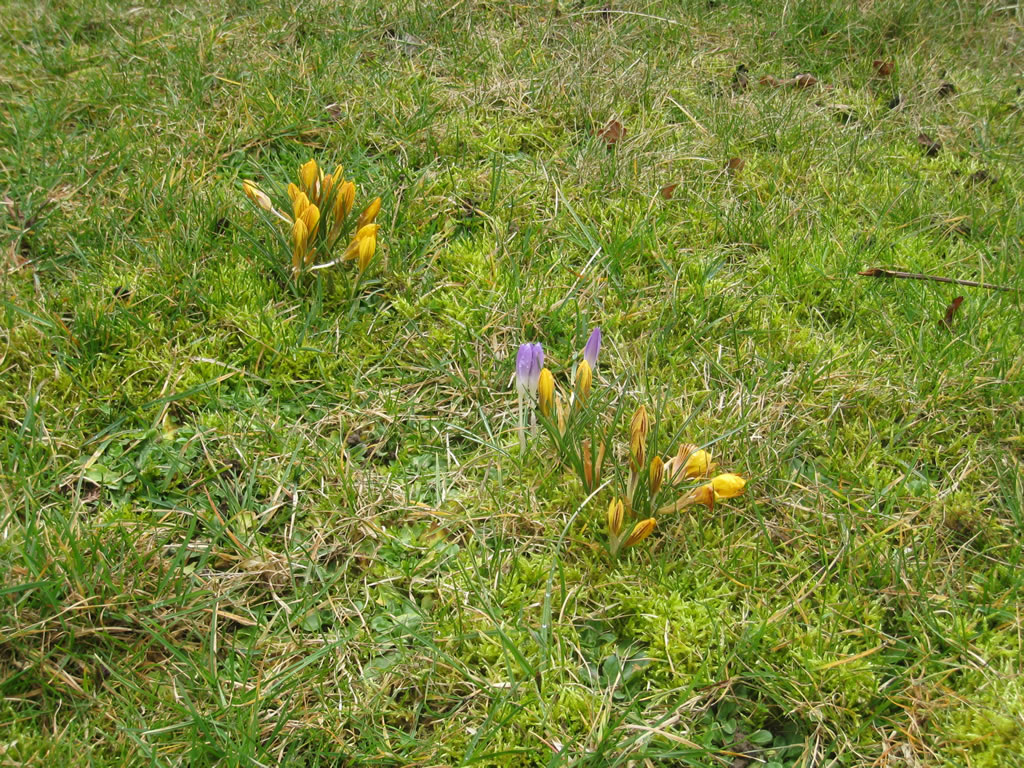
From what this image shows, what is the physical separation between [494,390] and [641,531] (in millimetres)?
681

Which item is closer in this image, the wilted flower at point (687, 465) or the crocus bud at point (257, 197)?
the wilted flower at point (687, 465)

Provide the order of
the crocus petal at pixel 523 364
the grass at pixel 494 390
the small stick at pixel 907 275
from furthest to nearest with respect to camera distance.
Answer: the small stick at pixel 907 275
the crocus petal at pixel 523 364
the grass at pixel 494 390

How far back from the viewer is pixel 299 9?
11.7ft

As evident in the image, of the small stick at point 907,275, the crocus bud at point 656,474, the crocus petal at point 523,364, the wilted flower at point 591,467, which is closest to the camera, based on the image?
the crocus bud at point 656,474

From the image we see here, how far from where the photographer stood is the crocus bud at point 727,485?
1851 millimetres

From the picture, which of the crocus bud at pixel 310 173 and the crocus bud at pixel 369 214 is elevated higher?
the crocus bud at pixel 310 173

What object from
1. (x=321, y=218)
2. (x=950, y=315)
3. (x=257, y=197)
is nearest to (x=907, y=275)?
(x=950, y=315)

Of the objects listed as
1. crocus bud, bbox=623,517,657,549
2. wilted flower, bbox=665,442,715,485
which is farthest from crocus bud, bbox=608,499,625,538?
wilted flower, bbox=665,442,715,485

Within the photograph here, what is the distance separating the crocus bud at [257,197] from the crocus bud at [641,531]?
1.48 metres

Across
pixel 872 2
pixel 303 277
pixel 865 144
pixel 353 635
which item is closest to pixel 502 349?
pixel 303 277

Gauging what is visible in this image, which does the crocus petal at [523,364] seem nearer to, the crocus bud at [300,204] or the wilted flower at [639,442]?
the wilted flower at [639,442]

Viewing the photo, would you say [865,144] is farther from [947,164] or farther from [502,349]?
[502,349]

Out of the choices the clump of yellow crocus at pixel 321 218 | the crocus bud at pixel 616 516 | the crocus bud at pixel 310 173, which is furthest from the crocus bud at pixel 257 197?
the crocus bud at pixel 616 516

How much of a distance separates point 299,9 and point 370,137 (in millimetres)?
920
